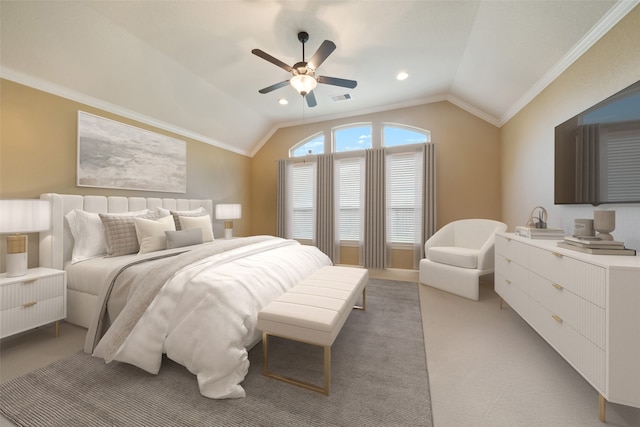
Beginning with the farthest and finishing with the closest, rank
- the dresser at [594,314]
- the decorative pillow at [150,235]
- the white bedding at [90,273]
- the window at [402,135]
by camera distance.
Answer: the window at [402,135], the decorative pillow at [150,235], the white bedding at [90,273], the dresser at [594,314]

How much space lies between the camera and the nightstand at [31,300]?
1.73 meters

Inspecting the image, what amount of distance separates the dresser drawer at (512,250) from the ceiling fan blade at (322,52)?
2.37m

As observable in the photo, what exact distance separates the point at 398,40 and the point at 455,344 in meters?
3.12

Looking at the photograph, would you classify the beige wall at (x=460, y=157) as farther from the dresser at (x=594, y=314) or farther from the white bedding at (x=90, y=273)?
the white bedding at (x=90, y=273)

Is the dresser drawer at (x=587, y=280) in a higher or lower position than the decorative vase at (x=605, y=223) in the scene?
lower

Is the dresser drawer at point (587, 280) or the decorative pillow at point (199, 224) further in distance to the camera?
the decorative pillow at point (199, 224)

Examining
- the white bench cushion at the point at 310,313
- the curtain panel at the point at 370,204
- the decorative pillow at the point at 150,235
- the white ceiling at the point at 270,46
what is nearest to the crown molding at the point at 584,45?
the white ceiling at the point at 270,46

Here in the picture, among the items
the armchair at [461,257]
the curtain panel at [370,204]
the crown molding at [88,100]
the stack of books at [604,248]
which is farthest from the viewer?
the curtain panel at [370,204]

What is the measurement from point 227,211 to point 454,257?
148 inches

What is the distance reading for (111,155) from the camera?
9.65 ft

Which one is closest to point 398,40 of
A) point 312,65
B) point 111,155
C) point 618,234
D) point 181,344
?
point 312,65

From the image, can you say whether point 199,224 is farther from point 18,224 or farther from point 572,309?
point 572,309

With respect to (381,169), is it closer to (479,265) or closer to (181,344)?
(479,265)

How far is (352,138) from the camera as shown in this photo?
4723mm
